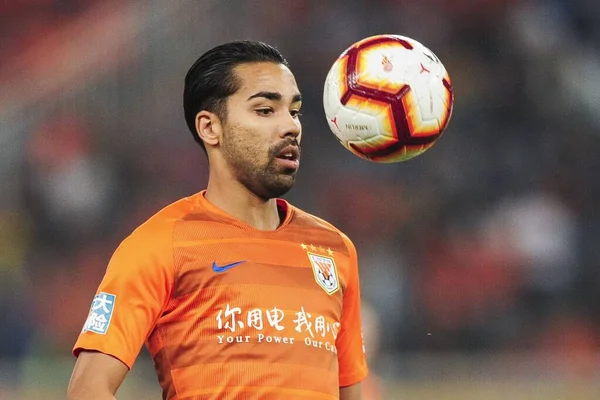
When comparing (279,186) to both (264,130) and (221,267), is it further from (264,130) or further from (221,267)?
(221,267)

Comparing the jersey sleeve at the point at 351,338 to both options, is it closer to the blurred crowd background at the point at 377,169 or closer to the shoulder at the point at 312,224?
the shoulder at the point at 312,224

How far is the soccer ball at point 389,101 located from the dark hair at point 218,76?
27 cm

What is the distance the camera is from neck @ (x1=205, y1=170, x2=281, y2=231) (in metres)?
3.06

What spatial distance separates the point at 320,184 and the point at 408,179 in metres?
0.75

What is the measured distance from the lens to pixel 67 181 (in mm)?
8391

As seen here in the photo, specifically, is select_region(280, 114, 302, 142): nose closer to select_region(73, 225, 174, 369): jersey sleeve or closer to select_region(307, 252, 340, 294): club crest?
select_region(307, 252, 340, 294): club crest

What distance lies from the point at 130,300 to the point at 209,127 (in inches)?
25.4

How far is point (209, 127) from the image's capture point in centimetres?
310

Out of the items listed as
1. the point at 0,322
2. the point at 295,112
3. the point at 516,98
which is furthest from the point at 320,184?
the point at 295,112

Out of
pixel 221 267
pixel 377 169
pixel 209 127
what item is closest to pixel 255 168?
pixel 209 127

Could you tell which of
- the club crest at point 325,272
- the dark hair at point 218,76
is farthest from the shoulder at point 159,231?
the club crest at point 325,272

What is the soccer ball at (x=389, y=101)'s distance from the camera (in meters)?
3.21

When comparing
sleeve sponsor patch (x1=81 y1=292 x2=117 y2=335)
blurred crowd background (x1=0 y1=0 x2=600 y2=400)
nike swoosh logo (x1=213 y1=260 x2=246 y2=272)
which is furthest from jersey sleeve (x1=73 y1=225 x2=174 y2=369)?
blurred crowd background (x1=0 y1=0 x2=600 y2=400)

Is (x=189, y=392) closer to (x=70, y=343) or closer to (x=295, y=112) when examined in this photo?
(x=295, y=112)
